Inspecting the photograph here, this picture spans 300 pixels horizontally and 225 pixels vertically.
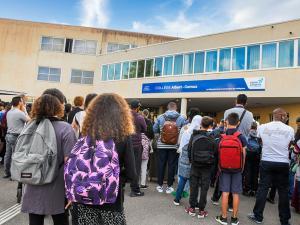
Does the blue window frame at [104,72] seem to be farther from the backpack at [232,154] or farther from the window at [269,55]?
the backpack at [232,154]

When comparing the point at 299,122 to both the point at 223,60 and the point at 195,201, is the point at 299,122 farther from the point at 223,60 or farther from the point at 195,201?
the point at 223,60

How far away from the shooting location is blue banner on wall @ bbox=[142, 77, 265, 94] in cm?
1908

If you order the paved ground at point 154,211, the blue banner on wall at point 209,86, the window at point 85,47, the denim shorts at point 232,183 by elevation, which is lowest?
the paved ground at point 154,211

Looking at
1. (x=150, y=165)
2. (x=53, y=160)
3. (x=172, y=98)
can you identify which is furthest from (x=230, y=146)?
(x=172, y=98)

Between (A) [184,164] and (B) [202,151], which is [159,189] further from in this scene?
(B) [202,151]

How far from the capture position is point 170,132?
703 cm

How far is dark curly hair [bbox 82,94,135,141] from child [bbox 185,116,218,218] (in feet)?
9.75

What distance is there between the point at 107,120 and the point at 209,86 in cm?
1890

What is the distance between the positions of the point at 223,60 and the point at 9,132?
16072 mm

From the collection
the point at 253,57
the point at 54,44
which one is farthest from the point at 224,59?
the point at 54,44

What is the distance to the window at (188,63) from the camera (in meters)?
22.5

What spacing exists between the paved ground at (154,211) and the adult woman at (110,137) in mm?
2364

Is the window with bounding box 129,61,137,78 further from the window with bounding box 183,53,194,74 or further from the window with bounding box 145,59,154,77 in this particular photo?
the window with bounding box 183,53,194,74

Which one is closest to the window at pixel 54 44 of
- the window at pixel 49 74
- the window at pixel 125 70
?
the window at pixel 49 74
